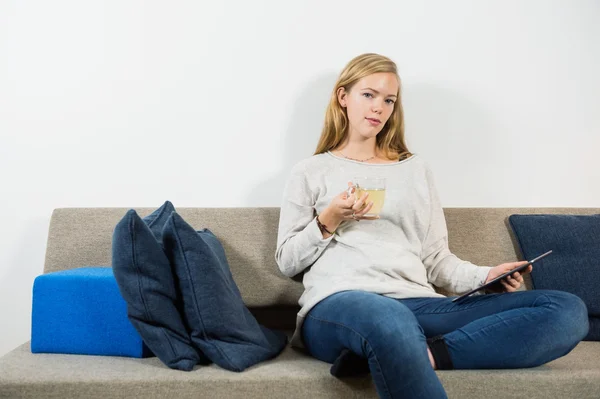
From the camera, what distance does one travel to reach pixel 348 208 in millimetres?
1735

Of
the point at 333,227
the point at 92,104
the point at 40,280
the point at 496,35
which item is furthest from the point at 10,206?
the point at 496,35

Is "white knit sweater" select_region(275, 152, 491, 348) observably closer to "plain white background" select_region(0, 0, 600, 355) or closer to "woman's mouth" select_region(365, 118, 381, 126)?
"woman's mouth" select_region(365, 118, 381, 126)

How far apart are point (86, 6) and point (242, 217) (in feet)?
3.26

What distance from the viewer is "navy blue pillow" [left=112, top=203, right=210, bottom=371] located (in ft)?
5.32

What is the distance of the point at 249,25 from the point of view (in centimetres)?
241

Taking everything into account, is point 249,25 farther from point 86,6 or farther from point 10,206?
point 10,206

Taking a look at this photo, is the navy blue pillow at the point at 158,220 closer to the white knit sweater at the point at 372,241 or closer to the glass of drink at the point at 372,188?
the white knit sweater at the point at 372,241

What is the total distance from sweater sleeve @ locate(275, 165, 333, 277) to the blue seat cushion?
19.6 inches

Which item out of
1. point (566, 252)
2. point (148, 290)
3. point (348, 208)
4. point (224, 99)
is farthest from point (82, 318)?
point (566, 252)

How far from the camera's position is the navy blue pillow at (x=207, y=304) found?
1.67 meters

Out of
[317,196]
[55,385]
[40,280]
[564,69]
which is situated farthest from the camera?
[564,69]

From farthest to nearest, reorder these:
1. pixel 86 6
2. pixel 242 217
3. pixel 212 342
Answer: pixel 86 6, pixel 242 217, pixel 212 342

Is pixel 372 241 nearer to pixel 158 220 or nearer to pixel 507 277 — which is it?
pixel 507 277

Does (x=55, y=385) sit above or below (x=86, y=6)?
below
